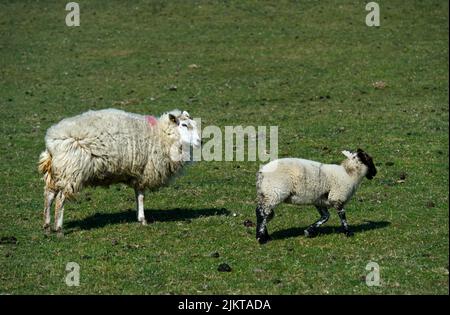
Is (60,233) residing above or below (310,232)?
below

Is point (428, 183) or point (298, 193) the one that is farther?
point (428, 183)

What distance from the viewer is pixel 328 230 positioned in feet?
47.1

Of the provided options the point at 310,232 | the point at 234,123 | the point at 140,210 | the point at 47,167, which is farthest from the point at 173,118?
the point at 234,123

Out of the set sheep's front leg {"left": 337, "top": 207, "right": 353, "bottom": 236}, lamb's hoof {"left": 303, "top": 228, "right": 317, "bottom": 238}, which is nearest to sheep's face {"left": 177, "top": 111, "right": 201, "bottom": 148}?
lamb's hoof {"left": 303, "top": 228, "right": 317, "bottom": 238}

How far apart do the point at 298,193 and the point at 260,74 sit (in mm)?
21122

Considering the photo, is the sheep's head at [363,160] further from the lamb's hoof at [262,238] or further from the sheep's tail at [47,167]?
the sheep's tail at [47,167]

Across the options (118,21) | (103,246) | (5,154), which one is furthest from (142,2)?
(103,246)

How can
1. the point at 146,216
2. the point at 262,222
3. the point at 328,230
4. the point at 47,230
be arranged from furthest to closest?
the point at 146,216, the point at 47,230, the point at 328,230, the point at 262,222

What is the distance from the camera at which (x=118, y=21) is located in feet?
142

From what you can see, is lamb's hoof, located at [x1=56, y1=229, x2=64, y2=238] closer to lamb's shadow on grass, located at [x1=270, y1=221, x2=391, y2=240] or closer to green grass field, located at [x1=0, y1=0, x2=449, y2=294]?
green grass field, located at [x1=0, y1=0, x2=449, y2=294]

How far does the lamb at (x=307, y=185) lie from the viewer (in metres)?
13.0

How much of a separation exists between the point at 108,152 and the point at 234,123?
11653mm

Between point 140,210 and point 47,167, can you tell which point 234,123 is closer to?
point 140,210
